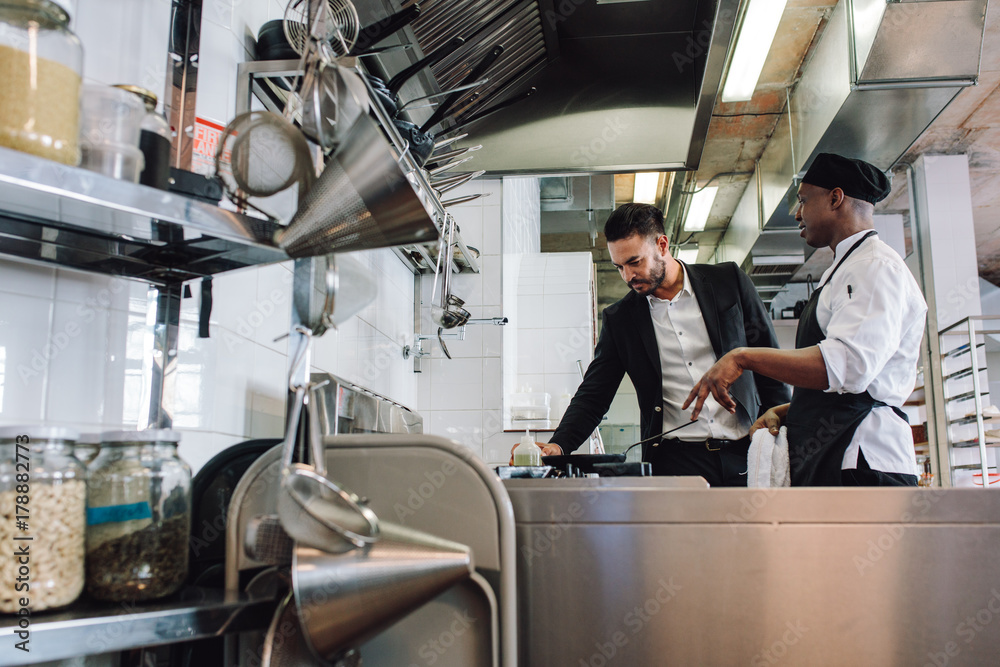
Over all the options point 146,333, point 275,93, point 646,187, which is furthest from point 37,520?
point 646,187

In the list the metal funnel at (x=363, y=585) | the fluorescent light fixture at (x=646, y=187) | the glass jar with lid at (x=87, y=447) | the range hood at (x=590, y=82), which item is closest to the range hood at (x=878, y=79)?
the range hood at (x=590, y=82)

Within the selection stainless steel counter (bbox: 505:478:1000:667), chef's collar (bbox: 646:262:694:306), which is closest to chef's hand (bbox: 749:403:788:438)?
chef's collar (bbox: 646:262:694:306)

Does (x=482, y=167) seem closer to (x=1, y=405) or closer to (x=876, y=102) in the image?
(x=876, y=102)

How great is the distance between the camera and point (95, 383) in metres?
0.93

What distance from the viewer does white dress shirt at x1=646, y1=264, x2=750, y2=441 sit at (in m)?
1.90

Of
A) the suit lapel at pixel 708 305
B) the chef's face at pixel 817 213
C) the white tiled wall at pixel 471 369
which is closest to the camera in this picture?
the chef's face at pixel 817 213

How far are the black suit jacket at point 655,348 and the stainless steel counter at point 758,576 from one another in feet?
3.47

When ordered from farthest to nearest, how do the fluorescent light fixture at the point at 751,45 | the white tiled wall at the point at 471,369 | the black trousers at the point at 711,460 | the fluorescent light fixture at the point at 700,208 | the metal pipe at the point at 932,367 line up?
the fluorescent light fixture at the point at 700,208
the metal pipe at the point at 932,367
the white tiled wall at the point at 471,369
the fluorescent light fixture at the point at 751,45
the black trousers at the point at 711,460

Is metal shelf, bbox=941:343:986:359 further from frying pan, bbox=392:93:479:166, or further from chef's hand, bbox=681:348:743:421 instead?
frying pan, bbox=392:93:479:166

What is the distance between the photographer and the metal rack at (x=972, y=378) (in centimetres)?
378

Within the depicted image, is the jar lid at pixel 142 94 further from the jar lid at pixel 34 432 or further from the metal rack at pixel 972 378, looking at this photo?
the metal rack at pixel 972 378

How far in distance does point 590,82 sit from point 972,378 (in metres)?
3.12

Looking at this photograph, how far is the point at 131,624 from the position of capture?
0.62 meters

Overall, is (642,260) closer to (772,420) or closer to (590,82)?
(772,420)
